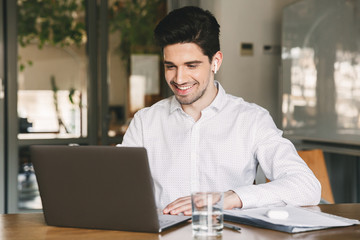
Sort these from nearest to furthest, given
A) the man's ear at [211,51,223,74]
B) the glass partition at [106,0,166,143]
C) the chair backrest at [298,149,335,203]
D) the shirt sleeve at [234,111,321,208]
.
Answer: the shirt sleeve at [234,111,321,208] → the man's ear at [211,51,223,74] → the chair backrest at [298,149,335,203] → the glass partition at [106,0,166,143]

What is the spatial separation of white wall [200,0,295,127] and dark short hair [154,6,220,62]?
2372mm

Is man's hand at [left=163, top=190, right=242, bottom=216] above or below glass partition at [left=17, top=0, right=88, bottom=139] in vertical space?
below

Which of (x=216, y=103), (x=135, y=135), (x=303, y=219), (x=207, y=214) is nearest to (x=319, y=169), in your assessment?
(x=216, y=103)

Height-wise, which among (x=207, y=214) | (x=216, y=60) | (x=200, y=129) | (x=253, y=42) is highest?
(x=253, y=42)

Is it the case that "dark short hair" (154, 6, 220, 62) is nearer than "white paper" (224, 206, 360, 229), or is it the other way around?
"white paper" (224, 206, 360, 229)

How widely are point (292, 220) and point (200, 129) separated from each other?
0.71m

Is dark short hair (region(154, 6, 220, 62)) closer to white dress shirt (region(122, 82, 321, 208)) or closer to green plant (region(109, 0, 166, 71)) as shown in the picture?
white dress shirt (region(122, 82, 321, 208))

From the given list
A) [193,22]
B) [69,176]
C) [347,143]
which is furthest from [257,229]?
[347,143]

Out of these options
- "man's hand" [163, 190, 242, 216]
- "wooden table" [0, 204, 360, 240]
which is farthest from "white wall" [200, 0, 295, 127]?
"wooden table" [0, 204, 360, 240]

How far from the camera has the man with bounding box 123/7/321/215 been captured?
178cm

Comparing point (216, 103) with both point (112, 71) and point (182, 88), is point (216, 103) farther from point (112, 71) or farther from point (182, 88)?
point (112, 71)

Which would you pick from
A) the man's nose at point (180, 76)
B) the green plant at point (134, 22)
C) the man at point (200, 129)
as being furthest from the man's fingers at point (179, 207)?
the green plant at point (134, 22)

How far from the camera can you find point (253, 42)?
14.1 feet

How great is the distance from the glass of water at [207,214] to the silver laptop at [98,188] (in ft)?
0.29
